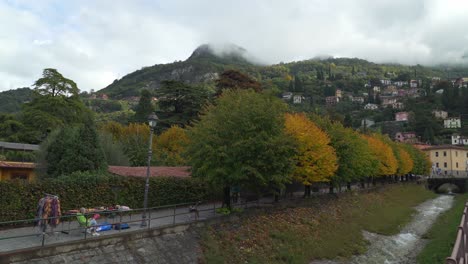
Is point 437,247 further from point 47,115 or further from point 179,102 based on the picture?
point 47,115

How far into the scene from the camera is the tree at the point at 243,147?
21719 mm

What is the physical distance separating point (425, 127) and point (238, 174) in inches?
5557

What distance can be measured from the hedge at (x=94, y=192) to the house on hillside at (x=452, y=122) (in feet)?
481

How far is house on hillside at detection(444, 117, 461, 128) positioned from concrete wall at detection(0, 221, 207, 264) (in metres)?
156

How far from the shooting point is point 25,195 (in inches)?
703

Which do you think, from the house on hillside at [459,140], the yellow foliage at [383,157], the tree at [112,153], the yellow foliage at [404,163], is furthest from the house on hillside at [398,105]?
the tree at [112,153]

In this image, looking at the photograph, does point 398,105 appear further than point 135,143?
Yes

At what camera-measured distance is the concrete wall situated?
1188cm

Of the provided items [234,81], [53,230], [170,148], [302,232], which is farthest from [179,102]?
[53,230]

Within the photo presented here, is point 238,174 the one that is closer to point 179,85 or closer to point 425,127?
point 179,85

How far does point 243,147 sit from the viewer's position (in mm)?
21625

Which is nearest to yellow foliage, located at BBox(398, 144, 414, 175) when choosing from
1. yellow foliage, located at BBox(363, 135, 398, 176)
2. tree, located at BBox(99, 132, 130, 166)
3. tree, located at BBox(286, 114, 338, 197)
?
yellow foliage, located at BBox(363, 135, 398, 176)

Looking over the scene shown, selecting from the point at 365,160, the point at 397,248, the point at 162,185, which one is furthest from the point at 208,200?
the point at 365,160

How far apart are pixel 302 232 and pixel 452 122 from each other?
15004cm
